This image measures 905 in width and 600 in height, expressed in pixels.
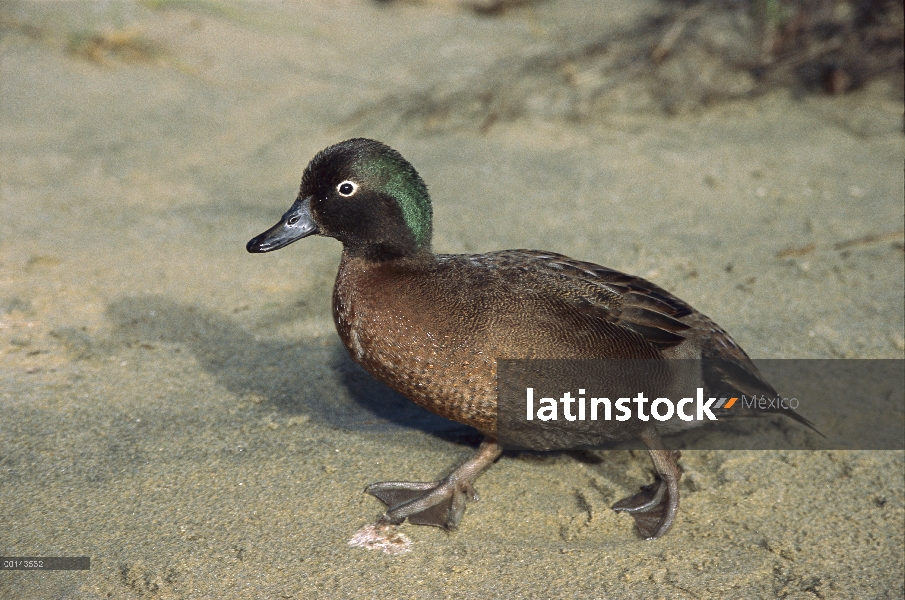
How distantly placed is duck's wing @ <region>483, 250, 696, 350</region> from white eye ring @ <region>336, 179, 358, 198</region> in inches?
20.0

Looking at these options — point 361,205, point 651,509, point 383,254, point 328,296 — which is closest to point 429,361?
point 383,254

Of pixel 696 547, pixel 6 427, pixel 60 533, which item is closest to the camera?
pixel 60 533

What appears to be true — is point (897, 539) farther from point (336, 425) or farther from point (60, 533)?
point (60, 533)

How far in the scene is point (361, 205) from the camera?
292 cm

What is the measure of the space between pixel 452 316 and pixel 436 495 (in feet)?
1.95

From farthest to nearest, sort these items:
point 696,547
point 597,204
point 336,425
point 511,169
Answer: point 511,169, point 597,204, point 336,425, point 696,547

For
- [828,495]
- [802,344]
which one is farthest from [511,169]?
[828,495]

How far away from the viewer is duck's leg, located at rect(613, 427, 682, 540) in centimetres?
292

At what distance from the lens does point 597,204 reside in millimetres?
4758

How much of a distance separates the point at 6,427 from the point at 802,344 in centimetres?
300

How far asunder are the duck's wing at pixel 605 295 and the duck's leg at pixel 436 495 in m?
0.56

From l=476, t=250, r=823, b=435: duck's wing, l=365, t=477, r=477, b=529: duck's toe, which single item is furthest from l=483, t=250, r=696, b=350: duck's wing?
l=365, t=477, r=477, b=529: duck's toe

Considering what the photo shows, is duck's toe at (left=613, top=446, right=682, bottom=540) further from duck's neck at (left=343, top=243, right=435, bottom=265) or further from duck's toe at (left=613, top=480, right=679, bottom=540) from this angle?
duck's neck at (left=343, top=243, right=435, bottom=265)

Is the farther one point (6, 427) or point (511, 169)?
point (511, 169)
